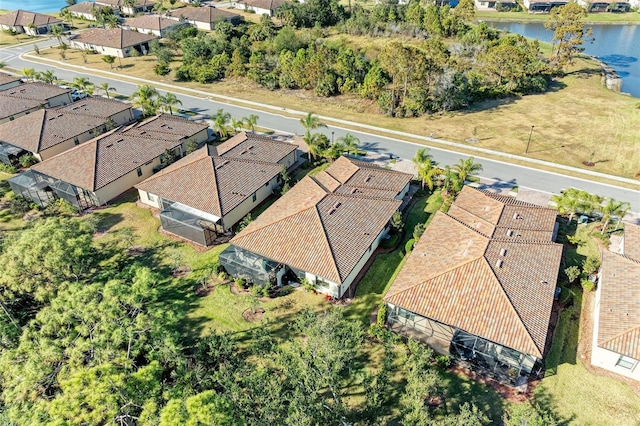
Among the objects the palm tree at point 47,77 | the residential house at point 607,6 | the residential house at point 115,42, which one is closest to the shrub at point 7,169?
the palm tree at point 47,77

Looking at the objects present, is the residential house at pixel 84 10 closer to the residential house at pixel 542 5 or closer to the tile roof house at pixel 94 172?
the tile roof house at pixel 94 172

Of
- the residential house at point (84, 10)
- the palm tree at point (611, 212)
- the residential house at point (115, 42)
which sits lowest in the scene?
the palm tree at point (611, 212)

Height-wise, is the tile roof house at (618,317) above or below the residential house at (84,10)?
below

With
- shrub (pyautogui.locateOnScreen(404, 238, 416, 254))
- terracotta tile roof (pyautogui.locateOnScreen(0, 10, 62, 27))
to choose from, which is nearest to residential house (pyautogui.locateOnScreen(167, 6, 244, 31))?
terracotta tile roof (pyautogui.locateOnScreen(0, 10, 62, 27))

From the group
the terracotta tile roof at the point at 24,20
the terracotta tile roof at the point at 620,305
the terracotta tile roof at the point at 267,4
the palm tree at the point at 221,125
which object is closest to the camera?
the terracotta tile roof at the point at 620,305

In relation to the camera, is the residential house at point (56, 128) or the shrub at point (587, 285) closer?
the shrub at point (587, 285)

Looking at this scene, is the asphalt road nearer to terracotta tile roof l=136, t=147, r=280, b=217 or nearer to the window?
terracotta tile roof l=136, t=147, r=280, b=217

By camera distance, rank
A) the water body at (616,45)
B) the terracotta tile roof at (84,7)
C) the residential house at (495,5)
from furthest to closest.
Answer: the residential house at (495,5) → the terracotta tile roof at (84,7) → the water body at (616,45)
